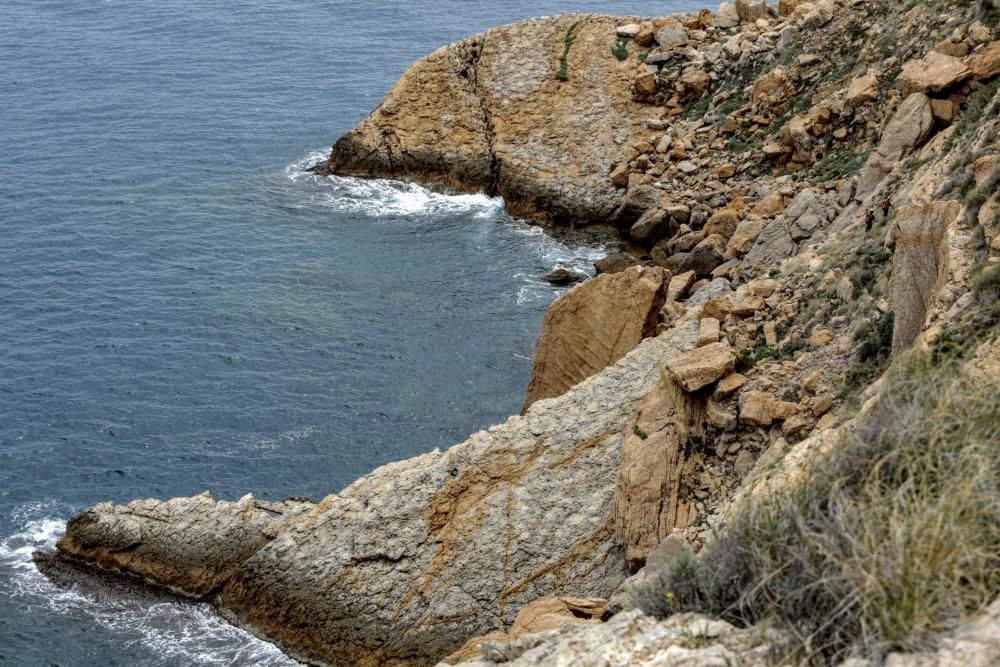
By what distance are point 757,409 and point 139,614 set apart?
19.5 meters

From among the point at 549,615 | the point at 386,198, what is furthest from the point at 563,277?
the point at 549,615

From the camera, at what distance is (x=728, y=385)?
2702 centimetres

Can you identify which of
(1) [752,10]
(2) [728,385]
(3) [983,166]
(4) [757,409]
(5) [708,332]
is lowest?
(4) [757,409]

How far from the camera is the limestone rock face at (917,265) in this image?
920 inches

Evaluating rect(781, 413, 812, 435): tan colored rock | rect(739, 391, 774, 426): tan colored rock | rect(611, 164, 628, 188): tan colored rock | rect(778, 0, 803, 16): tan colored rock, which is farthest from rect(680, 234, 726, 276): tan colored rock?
rect(781, 413, 812, 435): tan colored rock

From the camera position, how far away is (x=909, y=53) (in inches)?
1731

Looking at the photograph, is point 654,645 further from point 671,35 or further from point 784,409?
point 671,35

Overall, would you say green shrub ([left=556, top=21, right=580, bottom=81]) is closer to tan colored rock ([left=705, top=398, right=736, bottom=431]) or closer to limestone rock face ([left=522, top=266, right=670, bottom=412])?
limestone rock face ([left=522, top=266, right=670, bottom=412])

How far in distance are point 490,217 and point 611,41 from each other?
1303cm

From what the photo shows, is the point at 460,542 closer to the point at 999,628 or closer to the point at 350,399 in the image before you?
the point at 350,399

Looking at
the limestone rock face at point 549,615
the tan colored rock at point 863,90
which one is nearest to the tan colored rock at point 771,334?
the limestone rock face at point 549,615

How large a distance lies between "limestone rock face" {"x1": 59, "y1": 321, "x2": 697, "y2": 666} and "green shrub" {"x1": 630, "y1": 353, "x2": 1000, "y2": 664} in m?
13.5

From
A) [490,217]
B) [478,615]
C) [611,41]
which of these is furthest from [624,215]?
[478,615]

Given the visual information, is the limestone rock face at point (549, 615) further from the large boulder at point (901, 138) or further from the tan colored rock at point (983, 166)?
the large boulder at point (901, 138)
